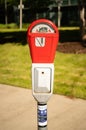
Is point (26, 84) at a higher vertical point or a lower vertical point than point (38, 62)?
lower

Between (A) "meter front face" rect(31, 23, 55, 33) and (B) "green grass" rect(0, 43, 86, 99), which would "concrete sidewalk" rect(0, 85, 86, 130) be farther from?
(A) "meter front face" rect(31, 23, 55, 33)

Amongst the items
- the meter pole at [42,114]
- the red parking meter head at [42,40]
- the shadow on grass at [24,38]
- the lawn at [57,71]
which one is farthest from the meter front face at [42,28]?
the shadow on grass at [24,38]

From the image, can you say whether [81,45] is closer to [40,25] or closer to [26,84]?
[26,84]

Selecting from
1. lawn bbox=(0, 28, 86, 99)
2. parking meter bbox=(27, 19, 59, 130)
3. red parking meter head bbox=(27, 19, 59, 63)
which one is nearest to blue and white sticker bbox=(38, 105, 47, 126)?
parking meter bbox=(27, 19, 59, 130)

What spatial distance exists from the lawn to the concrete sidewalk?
0.57 meters

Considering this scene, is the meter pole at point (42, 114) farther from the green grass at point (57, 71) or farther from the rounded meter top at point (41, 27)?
the green grass at point (57, 71)

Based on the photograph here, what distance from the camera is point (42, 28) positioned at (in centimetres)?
339

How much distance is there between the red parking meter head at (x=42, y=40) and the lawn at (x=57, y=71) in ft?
11.7

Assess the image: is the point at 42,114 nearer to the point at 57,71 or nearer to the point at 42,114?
the point at 42,114

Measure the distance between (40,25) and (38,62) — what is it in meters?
0.40

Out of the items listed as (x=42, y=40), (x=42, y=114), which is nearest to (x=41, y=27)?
(x=42, y=40)

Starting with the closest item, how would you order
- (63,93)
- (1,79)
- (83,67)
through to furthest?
(63,93), (1,79), (83,67)

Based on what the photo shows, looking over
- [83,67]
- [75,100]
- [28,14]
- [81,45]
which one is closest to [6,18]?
[28,14]

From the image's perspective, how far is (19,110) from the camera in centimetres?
603
